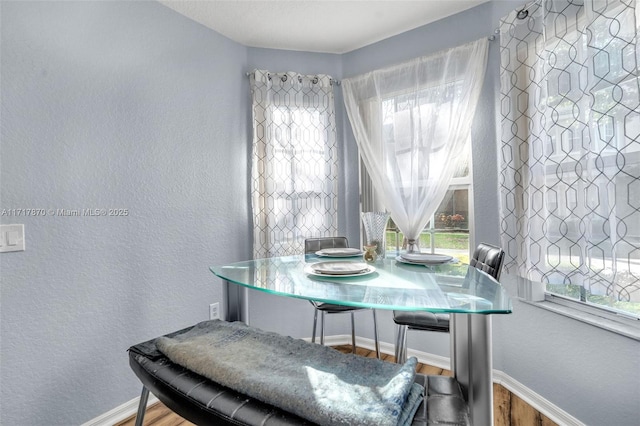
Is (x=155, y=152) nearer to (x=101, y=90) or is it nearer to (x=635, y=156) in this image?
(x=101, y=90)

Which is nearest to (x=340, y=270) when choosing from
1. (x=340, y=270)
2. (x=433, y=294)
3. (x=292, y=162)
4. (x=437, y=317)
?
(x=340, y=270)

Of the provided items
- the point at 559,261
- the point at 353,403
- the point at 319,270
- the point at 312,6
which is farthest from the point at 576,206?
the point at 312,6

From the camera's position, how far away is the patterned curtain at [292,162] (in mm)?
2635

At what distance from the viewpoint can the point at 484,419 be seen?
982 mm

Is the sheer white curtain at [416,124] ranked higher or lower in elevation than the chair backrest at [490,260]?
higher

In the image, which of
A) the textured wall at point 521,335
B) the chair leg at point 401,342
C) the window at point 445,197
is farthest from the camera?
the window at point 445,197

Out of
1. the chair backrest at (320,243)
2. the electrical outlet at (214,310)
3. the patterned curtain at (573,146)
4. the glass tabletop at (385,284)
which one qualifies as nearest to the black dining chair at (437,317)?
the glass tabletop at (385,284)

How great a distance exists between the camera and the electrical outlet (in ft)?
7.78

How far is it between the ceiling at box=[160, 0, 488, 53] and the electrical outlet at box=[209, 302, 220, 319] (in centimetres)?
205

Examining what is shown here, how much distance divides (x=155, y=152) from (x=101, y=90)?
43 centimetres

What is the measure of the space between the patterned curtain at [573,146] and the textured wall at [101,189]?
6.51 ft

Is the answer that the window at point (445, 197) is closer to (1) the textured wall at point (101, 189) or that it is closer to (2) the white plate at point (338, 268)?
(2) the white plate at point (338, 268)

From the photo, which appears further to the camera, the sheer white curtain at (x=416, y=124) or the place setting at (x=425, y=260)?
the sheer white curtain at (x=416, y=124)

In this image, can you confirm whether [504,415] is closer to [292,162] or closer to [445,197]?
[445,197]
